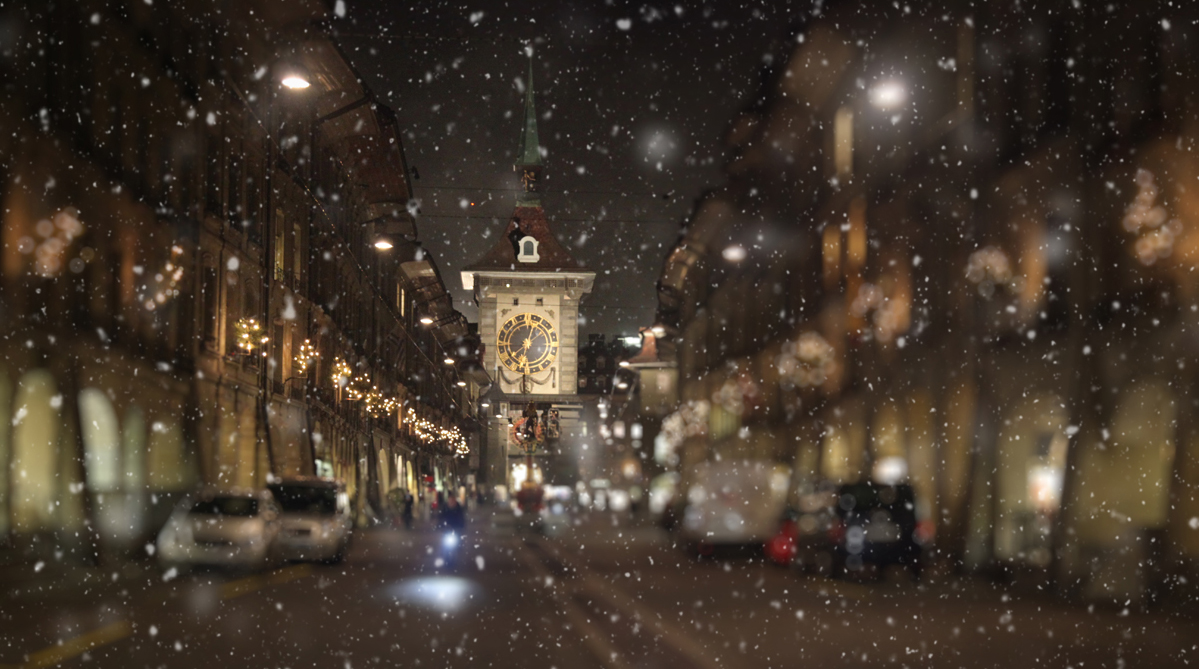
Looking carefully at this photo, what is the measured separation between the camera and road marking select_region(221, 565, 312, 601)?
20.9 m

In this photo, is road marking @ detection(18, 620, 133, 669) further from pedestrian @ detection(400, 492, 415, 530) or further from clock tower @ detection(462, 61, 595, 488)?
clock tower @ detection(462, 61, 595, 488)

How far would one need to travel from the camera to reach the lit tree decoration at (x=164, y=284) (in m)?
31.8

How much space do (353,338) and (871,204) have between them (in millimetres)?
28341

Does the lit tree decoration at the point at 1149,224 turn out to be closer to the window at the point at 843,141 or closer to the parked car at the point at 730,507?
the parked car at the point at 730,507

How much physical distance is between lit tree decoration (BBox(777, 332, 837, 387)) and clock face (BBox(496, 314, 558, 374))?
9463cm

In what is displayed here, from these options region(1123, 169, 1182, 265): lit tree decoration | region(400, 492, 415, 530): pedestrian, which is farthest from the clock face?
region(1123, 169, 1182, 265): lit tree decoration

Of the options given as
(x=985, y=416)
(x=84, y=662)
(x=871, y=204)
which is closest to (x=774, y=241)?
(x=871, y=204)

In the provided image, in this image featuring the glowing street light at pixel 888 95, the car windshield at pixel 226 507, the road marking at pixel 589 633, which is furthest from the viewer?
the glowing street light at pixel 888 95

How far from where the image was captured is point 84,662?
38.5 feet

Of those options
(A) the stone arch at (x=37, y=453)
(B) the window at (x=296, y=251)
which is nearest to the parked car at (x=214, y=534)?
(A) the stone arch at (x=37, y=453)

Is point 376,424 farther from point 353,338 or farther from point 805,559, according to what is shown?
point 805,559

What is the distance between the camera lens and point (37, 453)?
1051 inches

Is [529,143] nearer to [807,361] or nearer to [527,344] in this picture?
[527,344]

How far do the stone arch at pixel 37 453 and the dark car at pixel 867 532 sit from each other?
14395 millimetres
